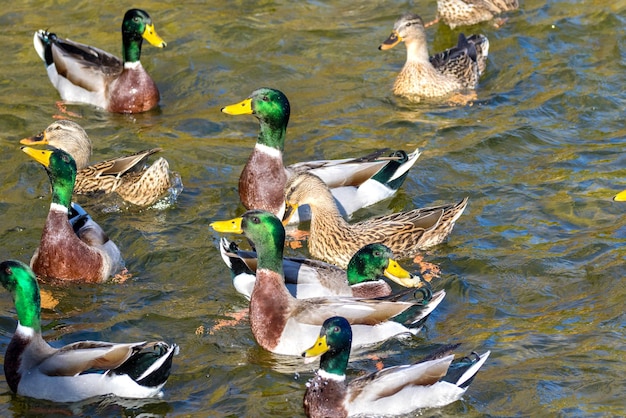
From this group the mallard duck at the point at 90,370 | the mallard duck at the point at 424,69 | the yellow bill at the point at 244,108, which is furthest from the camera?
the mallard duck at the point at 424,69

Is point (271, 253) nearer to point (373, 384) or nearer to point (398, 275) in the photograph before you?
point (398, 275)

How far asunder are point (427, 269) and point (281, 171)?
1658mm

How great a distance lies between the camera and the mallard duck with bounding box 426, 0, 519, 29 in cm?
1340

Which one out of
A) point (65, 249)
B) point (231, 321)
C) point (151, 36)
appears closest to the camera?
point (231, 321)

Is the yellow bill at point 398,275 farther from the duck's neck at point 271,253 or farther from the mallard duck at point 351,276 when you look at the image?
the duck's neck at point 271,253

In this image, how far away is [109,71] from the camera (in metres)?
11.8

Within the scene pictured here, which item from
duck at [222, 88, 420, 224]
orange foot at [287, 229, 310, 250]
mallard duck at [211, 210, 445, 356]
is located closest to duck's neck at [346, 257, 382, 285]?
mallard duck at [211, 210, 445, 356]

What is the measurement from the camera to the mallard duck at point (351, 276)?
25.8 ft

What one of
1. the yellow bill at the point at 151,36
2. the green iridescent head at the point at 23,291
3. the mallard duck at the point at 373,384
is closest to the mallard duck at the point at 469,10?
the yellow bill at the point at 151,36

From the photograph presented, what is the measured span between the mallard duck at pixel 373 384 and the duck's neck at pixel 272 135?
323 cm

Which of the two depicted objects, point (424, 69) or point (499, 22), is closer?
point (424, 69)

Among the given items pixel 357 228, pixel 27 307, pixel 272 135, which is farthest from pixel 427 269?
pixel 27 307

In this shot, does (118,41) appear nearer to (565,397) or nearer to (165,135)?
(165,135)

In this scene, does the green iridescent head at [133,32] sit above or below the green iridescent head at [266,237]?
above
